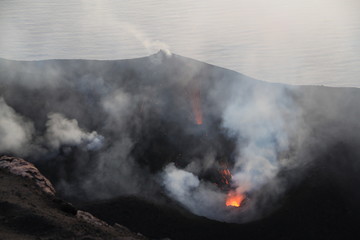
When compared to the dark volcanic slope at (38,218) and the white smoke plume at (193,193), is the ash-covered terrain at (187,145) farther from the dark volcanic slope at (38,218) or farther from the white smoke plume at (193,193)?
the dark volcanic slope at (38,218)

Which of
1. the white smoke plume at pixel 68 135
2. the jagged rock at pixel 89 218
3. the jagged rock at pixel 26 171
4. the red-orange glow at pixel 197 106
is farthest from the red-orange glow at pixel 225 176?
the jagged rock at pixel 26 171

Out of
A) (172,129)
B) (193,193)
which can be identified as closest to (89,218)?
(193,193)

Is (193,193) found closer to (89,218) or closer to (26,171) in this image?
(89,218)

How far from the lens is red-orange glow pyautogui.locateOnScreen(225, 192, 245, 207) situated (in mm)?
11797

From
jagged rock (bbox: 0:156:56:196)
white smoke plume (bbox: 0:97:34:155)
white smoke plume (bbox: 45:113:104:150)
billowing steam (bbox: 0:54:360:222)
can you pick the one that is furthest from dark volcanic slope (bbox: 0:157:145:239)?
white smoke plume (bbox: 45:113:104:150)

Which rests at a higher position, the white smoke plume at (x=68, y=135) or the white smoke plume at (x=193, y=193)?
the white smoke plume at (x=68, y=135)

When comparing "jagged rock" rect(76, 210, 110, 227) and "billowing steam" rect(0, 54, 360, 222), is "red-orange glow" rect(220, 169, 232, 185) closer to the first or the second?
"billowing steam" rect(0, 54, 360, 222)

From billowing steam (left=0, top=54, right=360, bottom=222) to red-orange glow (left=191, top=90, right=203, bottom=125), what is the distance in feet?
0.12

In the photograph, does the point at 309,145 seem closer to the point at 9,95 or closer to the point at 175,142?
the point at 175,142

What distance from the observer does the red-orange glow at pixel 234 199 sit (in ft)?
38.7

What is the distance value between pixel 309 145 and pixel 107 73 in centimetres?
854

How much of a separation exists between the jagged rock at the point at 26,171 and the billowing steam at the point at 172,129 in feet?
1.91

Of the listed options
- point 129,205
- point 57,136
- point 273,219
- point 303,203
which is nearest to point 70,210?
point 129,205

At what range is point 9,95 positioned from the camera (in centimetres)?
1470
